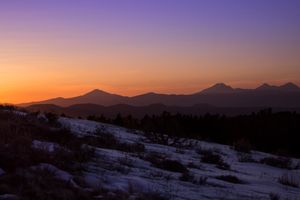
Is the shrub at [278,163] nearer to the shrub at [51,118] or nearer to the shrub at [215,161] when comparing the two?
the shrub at [215,161]

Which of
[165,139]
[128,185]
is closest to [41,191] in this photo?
[128,185]

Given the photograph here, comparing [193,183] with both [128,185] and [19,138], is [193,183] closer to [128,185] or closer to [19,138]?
[128,185]

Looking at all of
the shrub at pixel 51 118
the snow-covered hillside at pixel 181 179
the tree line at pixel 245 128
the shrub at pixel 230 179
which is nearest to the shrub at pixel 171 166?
the snow-covered hillside at pixel 181 179

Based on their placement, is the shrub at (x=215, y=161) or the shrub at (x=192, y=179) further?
the shrub at (x=215, y=161)

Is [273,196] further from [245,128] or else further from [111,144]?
[245,128]

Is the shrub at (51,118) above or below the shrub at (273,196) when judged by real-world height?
above

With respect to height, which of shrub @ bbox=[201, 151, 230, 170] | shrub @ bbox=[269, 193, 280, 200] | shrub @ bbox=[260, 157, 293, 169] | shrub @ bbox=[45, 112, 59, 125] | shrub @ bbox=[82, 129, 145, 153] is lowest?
shrub @ bbox=[260, 157, 293, 169]

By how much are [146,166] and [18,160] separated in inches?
143

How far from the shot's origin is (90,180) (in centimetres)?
874

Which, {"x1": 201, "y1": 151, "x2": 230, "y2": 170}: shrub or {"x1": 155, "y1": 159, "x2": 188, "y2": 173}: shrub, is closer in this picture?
{"x1": 155, "y1": 159, "x2": 188, "y2": 173}: shrub

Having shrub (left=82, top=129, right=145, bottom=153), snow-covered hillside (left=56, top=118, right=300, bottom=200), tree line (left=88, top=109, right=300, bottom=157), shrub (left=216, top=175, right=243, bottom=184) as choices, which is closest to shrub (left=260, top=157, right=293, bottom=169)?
snow-covered hillside (left=56, top=118, right=300, bottom=200)

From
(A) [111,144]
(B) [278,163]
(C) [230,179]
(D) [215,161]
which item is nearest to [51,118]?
(A) [111,144]

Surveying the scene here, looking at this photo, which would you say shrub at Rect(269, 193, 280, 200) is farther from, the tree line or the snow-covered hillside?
the tree line

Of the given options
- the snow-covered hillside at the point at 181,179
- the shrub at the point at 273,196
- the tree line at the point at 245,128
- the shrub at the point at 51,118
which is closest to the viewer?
the snow-covered hillside at the point at 181,179
